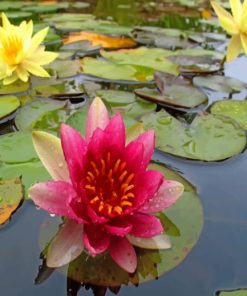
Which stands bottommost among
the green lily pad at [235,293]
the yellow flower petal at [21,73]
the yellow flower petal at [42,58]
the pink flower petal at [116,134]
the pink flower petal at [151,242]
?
the green lily pad at [235,293]

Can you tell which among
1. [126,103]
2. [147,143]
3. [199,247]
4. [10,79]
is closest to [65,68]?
[10,79]

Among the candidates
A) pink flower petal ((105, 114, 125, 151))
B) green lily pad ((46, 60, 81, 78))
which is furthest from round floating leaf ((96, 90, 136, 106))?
pink flower petal ((105, 114, 125, 151))

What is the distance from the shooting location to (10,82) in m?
1.74

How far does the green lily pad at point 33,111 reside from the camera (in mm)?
1534

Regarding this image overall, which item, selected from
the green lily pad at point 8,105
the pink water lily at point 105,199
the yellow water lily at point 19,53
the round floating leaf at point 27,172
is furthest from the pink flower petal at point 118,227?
the yellow water lily at point 19,53

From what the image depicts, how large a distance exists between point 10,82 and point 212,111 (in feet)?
2.91

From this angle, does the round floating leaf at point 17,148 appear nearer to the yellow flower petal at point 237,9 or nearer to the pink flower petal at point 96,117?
the pink flower petal at point 96,117

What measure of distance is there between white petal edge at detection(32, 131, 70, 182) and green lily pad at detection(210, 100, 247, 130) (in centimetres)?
91

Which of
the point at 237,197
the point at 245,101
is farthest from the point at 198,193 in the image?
the point at 245,101

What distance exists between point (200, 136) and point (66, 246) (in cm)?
77

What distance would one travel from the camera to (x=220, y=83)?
6.73 ft

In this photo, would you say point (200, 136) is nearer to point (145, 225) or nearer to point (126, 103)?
point (126, 103)

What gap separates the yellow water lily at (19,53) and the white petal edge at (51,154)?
78cm

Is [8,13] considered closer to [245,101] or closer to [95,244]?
[245,101]
